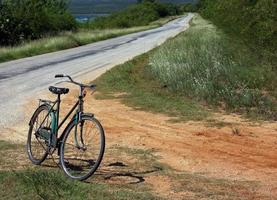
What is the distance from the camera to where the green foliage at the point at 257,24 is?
532 inches

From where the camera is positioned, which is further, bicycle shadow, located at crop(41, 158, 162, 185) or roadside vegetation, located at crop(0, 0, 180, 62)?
roadside vegetation, located at crop(0, 0, 180, 62)

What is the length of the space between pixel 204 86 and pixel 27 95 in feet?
14.7

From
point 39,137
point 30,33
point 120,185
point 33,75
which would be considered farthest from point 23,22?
point 120,185

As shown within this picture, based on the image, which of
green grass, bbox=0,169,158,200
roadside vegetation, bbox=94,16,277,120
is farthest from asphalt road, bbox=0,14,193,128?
green grass, bbox=0,169,158,200

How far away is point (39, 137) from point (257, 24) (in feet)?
29.5

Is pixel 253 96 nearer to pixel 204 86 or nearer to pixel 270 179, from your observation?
pixel 204 86

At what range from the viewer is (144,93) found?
48.1 feet

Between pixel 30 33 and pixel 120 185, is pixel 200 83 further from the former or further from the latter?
pixel 30 33

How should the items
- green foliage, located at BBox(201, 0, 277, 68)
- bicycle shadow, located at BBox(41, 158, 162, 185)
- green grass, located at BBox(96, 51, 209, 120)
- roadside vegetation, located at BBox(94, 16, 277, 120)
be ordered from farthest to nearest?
1. green foliage, located at BBox(201, 0, 277, 68)
2. roadside vegetation, located at BBox(94, 16, 277, 120)
3. green grass, located at BBox(96, 51, 209, 120)
4. bicycle shadow, located at BBox(41, 158, 162, 185)

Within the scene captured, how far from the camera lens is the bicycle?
22.8 ft

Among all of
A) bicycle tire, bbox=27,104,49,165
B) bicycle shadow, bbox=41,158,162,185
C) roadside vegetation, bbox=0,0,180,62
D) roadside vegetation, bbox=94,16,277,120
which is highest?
bicycle tire, bbox=27,104,49,165

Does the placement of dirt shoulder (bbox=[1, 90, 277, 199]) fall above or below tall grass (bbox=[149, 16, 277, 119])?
above

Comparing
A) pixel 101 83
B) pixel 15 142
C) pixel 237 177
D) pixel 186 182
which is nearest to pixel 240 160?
pixel 237 177

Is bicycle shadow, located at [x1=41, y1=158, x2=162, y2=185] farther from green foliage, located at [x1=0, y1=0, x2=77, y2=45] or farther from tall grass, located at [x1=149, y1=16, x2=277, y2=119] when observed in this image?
green foliage, located at [x1=0, y1=0, x2=77, y2=45]
